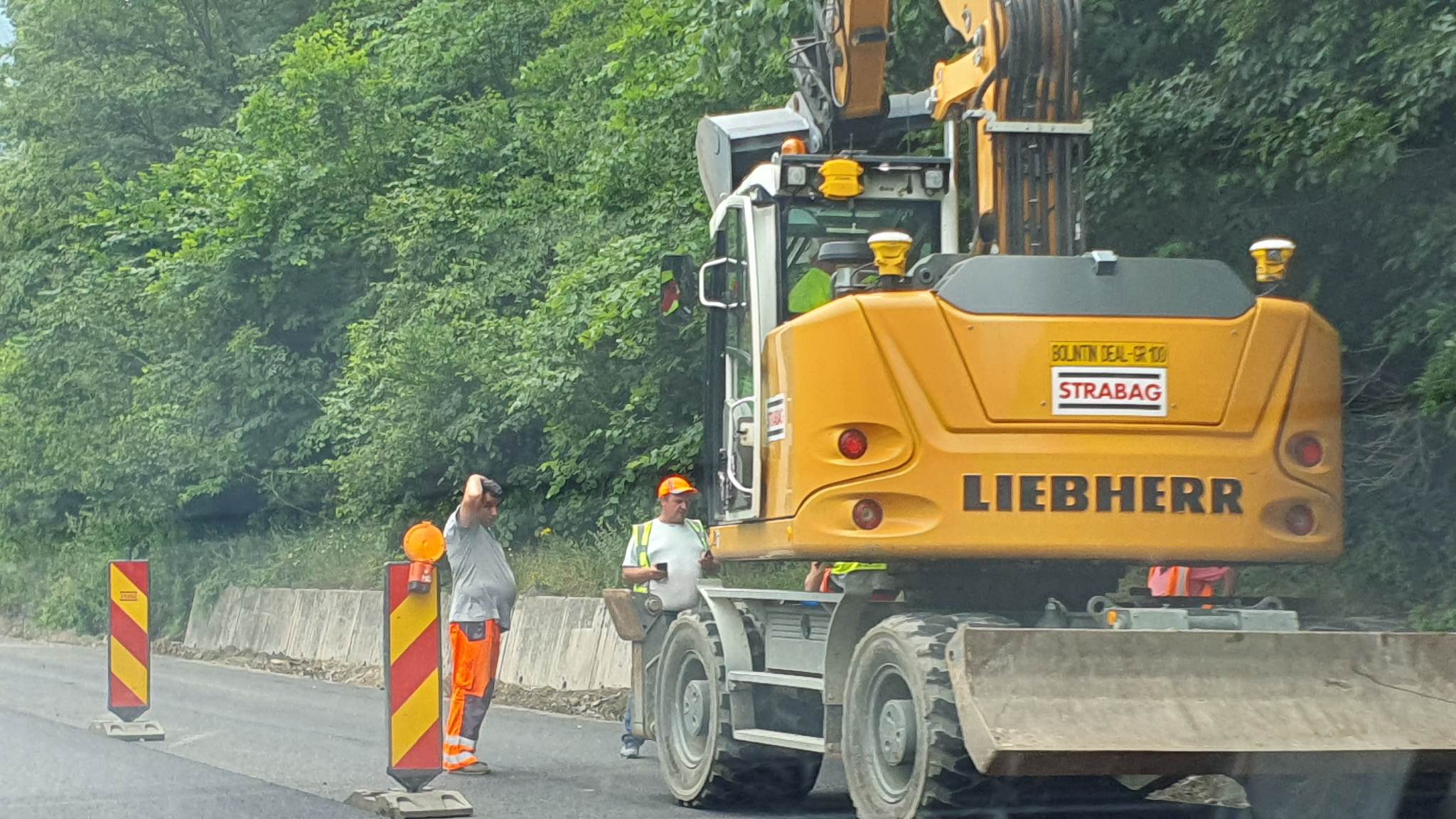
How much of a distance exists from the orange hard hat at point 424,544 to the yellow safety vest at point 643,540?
2936mm

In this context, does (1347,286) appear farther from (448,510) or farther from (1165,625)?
(448,510)

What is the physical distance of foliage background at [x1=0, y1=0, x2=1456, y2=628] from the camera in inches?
479

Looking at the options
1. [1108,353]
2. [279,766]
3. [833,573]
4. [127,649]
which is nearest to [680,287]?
[833,573]

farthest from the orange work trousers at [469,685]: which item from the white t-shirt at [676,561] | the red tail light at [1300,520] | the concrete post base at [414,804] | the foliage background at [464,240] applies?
the red tail light at [1300,520]

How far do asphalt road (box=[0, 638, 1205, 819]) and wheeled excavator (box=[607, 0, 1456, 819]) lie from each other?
3.54ft

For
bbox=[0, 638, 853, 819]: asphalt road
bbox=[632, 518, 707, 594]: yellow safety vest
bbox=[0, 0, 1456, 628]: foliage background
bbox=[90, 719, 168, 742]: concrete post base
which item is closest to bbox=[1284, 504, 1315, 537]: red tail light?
bbox=[0, 638, 853, 819]: asphalt road

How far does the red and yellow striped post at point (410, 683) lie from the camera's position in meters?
→ 9.51

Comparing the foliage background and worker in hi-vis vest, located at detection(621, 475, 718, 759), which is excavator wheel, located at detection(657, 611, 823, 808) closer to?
worker in hi-vis vest, located at detection(621, 475, 718, 759)

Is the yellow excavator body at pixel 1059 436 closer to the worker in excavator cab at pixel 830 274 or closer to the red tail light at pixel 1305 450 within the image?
the red tail light at pixel 1305 450

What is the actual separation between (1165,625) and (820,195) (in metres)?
2.73

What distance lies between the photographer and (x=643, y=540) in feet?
40.7

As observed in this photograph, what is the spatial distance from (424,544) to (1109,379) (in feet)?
11.1

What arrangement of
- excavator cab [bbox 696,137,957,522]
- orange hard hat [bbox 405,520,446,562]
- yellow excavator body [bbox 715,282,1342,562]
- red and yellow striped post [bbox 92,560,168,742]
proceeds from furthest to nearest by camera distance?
red and yellow striped post [bbox 92,560,168,742] → orange hard hat [bbox 405,520,446,562] → excavator cab [bbox 696,137,957,522] → yellow excavator body [bbox 715,282,1342,562]

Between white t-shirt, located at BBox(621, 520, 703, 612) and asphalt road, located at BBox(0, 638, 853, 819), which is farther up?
white t-shirt, located at BBox(621, 520, 703, 612)
